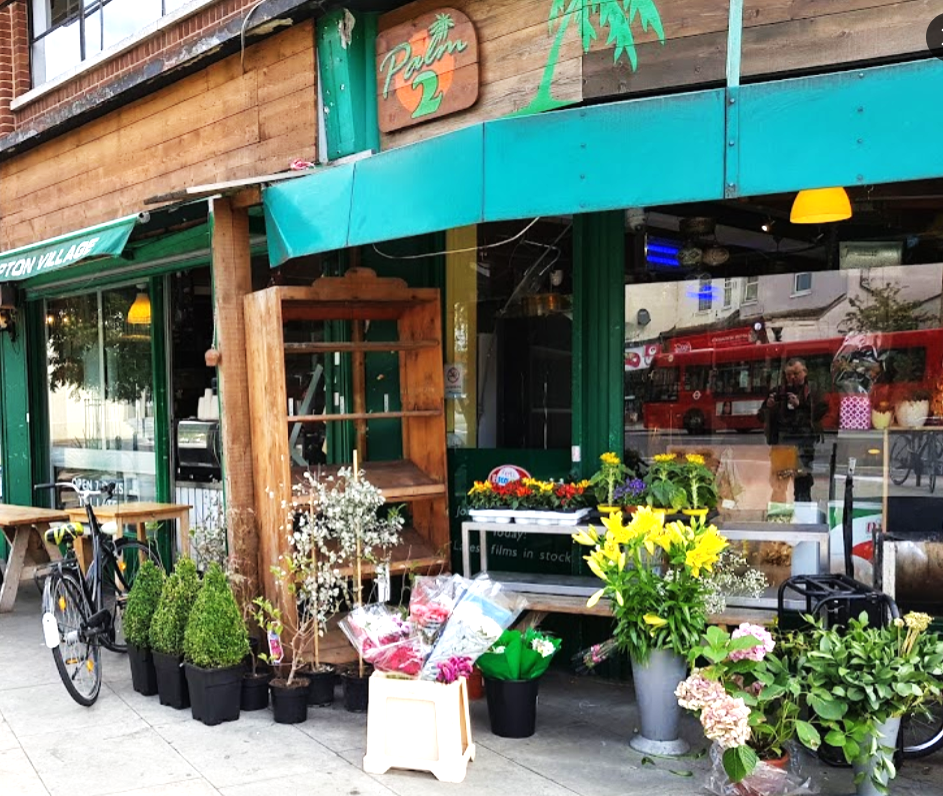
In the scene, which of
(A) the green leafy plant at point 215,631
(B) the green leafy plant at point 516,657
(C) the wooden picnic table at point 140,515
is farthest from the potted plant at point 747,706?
(C) the wooden picnic table at point 140,515

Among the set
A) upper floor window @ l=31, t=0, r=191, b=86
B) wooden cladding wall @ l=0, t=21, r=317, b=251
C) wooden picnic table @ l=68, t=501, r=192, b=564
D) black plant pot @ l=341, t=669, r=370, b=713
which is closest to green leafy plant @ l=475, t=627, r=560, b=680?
black plant pot @ l=341, t=669, r=370, b=713

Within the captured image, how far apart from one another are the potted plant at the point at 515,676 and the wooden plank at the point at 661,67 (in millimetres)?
2750

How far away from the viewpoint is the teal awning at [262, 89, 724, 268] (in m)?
3.85

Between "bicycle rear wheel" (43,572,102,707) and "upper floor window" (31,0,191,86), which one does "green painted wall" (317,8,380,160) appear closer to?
"upper floor window" (31,0,191,86)

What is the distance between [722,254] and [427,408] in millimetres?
2197

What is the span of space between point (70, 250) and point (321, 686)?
11.7ft

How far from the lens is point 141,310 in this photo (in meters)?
8.77

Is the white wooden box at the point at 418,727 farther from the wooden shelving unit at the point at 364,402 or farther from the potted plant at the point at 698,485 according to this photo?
the potted plant at the point at 698,485

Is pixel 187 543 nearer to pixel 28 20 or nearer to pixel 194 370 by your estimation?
pixel 194 370

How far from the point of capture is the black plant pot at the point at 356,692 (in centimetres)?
501

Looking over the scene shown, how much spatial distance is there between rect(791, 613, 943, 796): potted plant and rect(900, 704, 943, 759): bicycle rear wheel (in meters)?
0.43

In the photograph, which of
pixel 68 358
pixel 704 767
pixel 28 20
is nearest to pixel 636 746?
pixel 704 767

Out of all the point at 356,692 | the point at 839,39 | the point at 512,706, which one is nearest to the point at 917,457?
the point at 839,39

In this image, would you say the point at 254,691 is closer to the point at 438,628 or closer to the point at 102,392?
the point at 438,628
